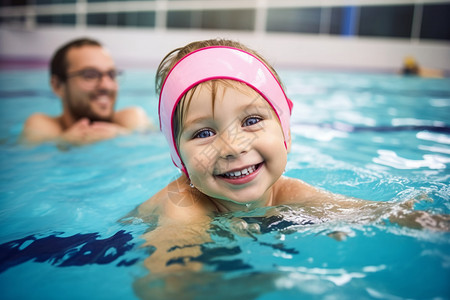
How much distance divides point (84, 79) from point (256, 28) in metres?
10.5

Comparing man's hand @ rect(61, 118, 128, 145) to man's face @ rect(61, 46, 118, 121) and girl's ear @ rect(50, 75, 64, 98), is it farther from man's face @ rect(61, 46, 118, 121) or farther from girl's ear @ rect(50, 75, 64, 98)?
girl's ear @ rect(50, 75, 64, 98)

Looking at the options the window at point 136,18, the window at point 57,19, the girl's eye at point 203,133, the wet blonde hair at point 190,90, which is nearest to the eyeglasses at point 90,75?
the wet blonde hair at point 190,90

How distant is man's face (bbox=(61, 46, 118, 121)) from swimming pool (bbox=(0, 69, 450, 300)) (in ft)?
1.48

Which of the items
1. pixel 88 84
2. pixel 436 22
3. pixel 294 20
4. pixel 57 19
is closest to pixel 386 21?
pixel 436 22

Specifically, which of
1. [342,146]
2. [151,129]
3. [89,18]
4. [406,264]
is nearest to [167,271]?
[406,264]

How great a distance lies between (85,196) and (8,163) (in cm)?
118

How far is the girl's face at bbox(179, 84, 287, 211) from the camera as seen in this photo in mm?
1775

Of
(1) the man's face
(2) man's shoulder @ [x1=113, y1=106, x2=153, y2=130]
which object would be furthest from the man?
(2) man's shoulder @ [x1=113, y1=106, x2=153, y2=130]

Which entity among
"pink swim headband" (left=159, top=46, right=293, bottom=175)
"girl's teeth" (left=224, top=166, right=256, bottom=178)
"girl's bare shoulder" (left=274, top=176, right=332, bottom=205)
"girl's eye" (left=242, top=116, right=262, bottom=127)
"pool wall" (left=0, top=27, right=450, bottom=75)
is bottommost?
"girl's bare shoulder" (left=274, top=176, right=332, bottom=205)

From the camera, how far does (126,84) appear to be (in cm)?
900

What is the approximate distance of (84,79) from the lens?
4.30 meters

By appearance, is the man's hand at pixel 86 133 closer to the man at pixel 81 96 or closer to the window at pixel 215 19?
the man at pixel 81 96

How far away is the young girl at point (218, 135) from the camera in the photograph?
178 centimetres

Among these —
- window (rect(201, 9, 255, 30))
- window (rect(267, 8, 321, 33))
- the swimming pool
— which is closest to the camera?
the swimming pool
